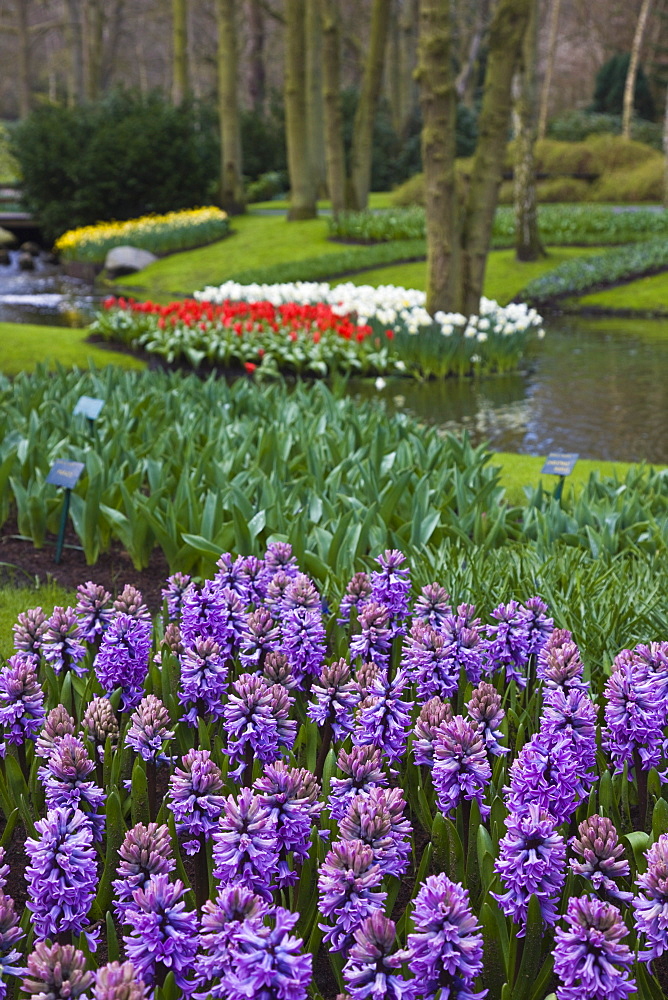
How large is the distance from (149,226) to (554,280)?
1118cm

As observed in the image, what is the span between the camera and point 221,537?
462cm

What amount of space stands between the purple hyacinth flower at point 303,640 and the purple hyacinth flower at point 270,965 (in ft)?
4.32

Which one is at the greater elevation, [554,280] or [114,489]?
[114,489]

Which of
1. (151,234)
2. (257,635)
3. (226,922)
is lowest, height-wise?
(151,234)

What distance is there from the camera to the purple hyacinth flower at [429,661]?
2.54 m

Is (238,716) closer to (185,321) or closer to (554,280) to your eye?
(185,321)

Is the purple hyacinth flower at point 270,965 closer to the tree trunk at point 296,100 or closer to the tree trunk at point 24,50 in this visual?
the tree trunk at point 296,100

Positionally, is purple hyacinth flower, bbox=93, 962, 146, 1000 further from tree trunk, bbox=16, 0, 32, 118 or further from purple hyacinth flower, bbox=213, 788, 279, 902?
tree trunk, bbox=16, 0, 32, 118

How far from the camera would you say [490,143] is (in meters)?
11.7

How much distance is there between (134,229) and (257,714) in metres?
24.5

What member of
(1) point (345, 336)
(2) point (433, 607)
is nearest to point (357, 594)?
(2) point (433, 607)

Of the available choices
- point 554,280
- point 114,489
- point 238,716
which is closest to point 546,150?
point 554,280

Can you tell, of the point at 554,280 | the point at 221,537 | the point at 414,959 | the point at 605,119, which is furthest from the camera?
the point at 605,119

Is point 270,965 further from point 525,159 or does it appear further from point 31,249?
point 31,249
